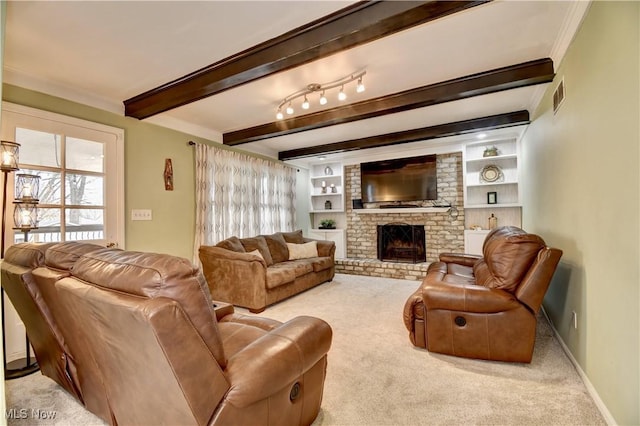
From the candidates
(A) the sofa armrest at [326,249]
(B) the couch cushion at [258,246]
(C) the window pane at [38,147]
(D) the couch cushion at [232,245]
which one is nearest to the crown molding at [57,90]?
(C) the window pane at [38,147]

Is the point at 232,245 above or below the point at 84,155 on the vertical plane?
below

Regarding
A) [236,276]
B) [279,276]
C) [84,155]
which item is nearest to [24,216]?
[84,155]

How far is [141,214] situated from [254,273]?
1.51 m

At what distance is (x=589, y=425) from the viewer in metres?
1.56

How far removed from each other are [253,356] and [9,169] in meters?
2.51

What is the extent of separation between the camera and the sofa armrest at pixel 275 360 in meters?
1.11

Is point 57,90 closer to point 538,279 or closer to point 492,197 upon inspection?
point 538,279

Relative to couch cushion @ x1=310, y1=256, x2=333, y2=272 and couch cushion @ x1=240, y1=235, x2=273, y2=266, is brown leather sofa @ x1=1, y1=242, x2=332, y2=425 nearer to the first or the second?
couch cushion @ x1=240, y1=235, x2=273, y2=266

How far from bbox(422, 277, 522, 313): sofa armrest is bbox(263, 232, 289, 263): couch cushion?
8.98 feet

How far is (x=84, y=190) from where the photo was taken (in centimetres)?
301

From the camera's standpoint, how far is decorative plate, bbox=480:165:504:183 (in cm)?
502

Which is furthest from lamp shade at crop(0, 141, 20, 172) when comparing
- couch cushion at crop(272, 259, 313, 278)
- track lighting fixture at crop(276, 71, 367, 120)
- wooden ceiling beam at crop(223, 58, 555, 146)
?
couch cushion at crop(272, 259, 313, 278)

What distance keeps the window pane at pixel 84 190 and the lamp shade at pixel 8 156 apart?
0.68 m

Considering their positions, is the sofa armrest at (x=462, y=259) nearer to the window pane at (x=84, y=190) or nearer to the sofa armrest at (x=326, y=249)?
the sofa armrest at (x=326, y=249)
